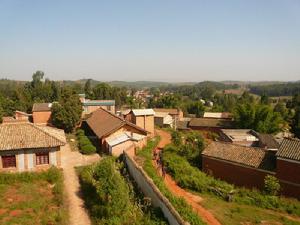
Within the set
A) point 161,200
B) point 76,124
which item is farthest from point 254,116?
point 161,200

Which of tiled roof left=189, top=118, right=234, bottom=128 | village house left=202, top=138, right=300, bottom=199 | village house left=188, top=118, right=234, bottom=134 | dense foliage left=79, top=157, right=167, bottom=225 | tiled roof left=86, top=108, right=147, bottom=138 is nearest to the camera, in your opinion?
dense foliage left=79, top=157, right=167, bottom=225

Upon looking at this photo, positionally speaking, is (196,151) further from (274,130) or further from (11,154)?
(274,130)

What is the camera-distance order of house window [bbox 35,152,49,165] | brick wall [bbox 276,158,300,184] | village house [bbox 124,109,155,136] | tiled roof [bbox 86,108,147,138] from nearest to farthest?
brick wall [bbox 276,158,300,184] < house window [bbox 35,152,49,165] < tiled roof [bbox 86,108,147,138] < village house [bbox 124,109,155,136]

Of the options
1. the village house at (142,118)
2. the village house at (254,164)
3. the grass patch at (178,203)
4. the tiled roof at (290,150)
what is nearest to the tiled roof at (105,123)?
the village house at (142,118)

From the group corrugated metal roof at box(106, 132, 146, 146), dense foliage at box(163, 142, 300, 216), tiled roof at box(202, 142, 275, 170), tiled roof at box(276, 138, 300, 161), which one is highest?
tiled roof at box(276, 138, 300, 161)

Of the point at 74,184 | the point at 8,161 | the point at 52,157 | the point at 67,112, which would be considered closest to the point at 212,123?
the point at 67,112

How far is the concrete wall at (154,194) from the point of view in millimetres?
12461

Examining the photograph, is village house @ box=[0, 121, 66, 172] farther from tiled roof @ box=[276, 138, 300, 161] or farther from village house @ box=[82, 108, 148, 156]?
tiled roof @ box=[276, 138, 300, 161]

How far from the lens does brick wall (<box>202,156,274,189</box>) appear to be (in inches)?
795

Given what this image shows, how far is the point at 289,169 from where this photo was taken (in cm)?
1898

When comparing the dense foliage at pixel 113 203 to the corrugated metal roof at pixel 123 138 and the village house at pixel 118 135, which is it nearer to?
the village house at pixel 118 135

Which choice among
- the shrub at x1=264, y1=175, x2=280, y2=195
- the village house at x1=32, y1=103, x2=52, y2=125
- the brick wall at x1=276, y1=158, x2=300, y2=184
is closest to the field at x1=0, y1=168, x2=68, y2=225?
the shrub at x1=264, y1=175, x2=280, y2=195

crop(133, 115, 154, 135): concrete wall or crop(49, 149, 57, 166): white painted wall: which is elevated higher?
crop(133, 115, 154, 135): concrete wall

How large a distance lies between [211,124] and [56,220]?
129 ft
